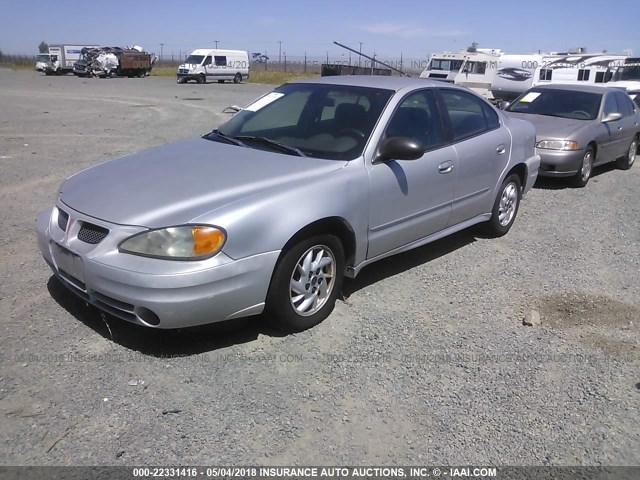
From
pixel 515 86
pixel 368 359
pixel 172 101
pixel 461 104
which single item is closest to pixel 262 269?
pixel 368 359

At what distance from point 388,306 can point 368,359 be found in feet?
2.78

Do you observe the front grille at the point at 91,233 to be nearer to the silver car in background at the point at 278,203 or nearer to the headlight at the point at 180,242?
the silver car in background at the point at 278,203

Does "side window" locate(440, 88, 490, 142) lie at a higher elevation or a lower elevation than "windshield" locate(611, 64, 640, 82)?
lower

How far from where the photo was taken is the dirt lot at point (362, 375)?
2855mm

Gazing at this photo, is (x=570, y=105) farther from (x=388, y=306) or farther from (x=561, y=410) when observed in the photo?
(x=561, y=410)

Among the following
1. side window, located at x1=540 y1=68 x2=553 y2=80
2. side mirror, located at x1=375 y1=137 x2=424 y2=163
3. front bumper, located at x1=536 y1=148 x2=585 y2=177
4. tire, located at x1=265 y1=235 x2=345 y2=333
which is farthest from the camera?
side window, located at x1=540 y1=68 x2=553 y2=80

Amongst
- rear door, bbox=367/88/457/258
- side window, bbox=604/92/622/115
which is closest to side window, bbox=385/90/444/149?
rear door, bbox=367/88/457/258

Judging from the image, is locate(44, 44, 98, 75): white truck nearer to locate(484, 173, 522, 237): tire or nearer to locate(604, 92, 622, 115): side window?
locate(604, 92, 622, 115): side window

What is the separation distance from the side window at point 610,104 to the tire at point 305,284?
777cm

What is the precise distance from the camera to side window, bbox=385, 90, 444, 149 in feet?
15.0

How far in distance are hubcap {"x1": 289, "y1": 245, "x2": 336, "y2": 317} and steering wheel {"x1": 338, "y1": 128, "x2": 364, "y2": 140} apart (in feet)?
3.17

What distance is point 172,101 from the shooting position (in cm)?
2325

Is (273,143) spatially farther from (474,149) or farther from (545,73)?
(545,73)

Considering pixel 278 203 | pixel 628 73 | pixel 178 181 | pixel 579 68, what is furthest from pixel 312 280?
pixel 579 68
